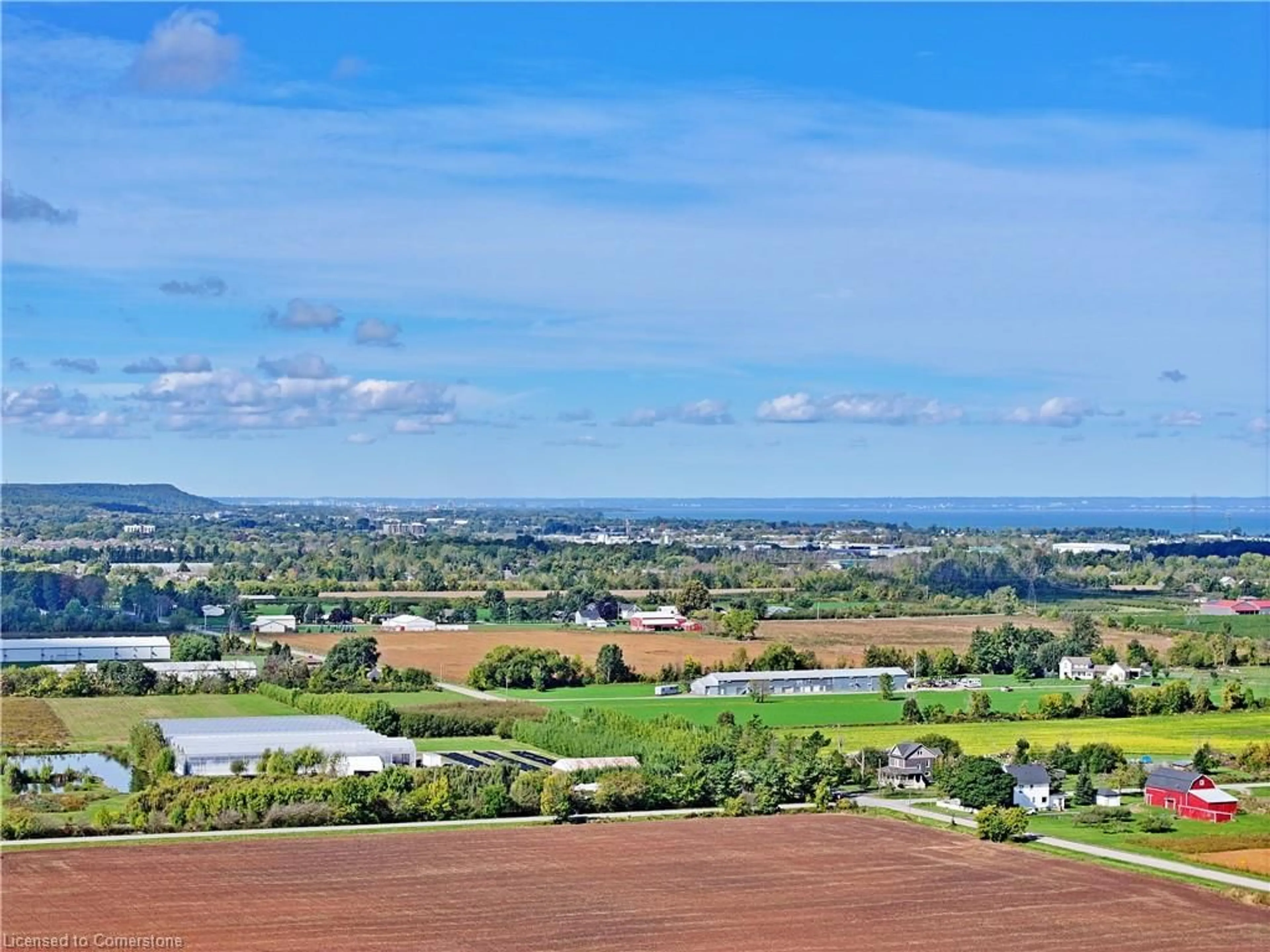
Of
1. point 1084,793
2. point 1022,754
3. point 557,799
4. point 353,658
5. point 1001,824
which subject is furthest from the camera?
point 353,658

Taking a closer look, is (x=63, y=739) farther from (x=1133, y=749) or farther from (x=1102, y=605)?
(x=1102, y=605)

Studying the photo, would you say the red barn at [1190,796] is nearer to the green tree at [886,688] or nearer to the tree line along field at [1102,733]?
the tree line along field at [1102,733]

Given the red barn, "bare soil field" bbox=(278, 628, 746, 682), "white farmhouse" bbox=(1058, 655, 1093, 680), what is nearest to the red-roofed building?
"white farmhouse" bbox=(1058, 655, 1093, 680)

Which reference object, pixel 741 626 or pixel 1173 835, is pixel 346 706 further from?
pixel 741 626

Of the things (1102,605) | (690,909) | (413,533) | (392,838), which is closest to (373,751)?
(392,838)

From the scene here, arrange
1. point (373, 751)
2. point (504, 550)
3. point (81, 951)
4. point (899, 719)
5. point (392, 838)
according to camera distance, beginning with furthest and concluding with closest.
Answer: point (504, 550) < point (899, 719) < point (373, 751) < point (392, 838) < point (81, 951)

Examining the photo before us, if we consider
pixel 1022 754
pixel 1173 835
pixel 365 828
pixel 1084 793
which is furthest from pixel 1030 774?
pixel 365 828

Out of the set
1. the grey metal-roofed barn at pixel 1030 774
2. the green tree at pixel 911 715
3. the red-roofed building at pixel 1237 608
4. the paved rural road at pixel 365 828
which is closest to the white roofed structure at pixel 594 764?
the paved rural road at pixel 365 828
